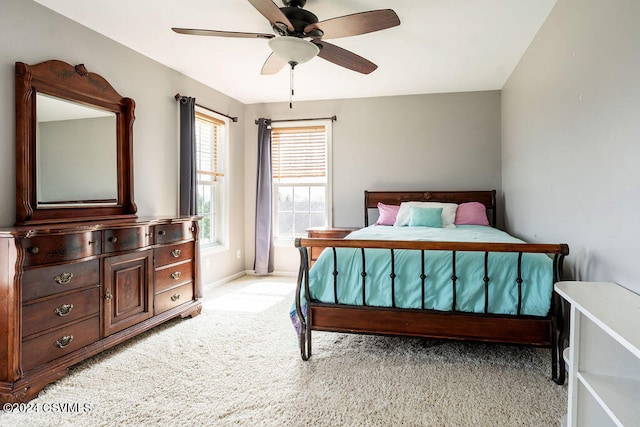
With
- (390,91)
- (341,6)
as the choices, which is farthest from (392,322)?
(390,91)

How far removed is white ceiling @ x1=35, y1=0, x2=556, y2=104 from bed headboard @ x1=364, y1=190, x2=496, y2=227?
1269 mm

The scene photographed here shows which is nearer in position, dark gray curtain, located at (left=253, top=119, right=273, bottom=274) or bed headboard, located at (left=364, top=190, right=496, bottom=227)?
bed headboard, located at (left=364, top=190, right=496, bottom=227)

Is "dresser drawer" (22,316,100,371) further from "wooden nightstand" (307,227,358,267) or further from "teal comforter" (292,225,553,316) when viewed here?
"wooden nightstand" (307,227,358,267)

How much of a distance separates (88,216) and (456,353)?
2.87 meters

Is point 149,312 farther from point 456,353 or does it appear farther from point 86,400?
point 456,353

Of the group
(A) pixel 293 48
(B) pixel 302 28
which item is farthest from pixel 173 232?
(B) pixel 302 28

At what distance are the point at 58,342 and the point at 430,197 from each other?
3852 mm

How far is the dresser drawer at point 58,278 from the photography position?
1.94m

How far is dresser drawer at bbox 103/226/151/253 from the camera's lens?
7.95 ft

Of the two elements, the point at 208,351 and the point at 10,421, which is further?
the point at 208,351

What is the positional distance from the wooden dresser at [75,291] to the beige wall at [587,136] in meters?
2.90

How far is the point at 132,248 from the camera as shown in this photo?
102 inches

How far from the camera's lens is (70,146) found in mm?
2602

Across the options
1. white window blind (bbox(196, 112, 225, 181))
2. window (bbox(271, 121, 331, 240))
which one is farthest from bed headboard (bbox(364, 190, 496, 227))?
white window blind (bbox(196, 112, 225, 181))
